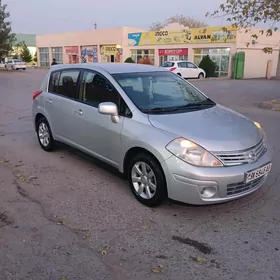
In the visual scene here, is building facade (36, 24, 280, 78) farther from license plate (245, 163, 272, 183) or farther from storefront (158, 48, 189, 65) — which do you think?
license plate (245, 163, 272, 183)

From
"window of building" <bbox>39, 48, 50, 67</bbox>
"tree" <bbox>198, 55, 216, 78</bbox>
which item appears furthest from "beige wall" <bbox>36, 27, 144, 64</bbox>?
"tree" <bbox>198, 55, 216, 78</bbox>

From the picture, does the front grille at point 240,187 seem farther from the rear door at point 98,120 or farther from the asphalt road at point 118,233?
the rear door at point 98,120

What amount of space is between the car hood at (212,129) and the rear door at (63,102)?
1751 millimetres

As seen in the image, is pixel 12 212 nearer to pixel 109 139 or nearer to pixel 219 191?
pixel 109 139

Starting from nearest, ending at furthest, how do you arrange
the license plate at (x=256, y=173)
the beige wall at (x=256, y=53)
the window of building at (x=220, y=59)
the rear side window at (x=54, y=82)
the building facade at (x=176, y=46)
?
the license plate at (x=256, y=173) < the rear side window at (x=54, y=82) < the beige wall at (x=256, y=53) < the building facade at (x=176, y=46) < the window of building at (x=220, y=59)

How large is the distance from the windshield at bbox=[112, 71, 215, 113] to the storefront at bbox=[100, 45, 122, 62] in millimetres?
36769

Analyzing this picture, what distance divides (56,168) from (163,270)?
305 centimetres

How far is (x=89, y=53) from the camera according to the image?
45.1 m

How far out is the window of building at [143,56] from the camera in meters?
36.2

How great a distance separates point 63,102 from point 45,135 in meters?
1.08

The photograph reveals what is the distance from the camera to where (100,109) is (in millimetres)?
4180

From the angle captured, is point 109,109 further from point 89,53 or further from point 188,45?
point 89,53

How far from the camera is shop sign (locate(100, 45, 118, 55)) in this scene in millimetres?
41412

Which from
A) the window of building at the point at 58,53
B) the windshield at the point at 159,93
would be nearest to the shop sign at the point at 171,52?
the window of building at the point at 58,53
